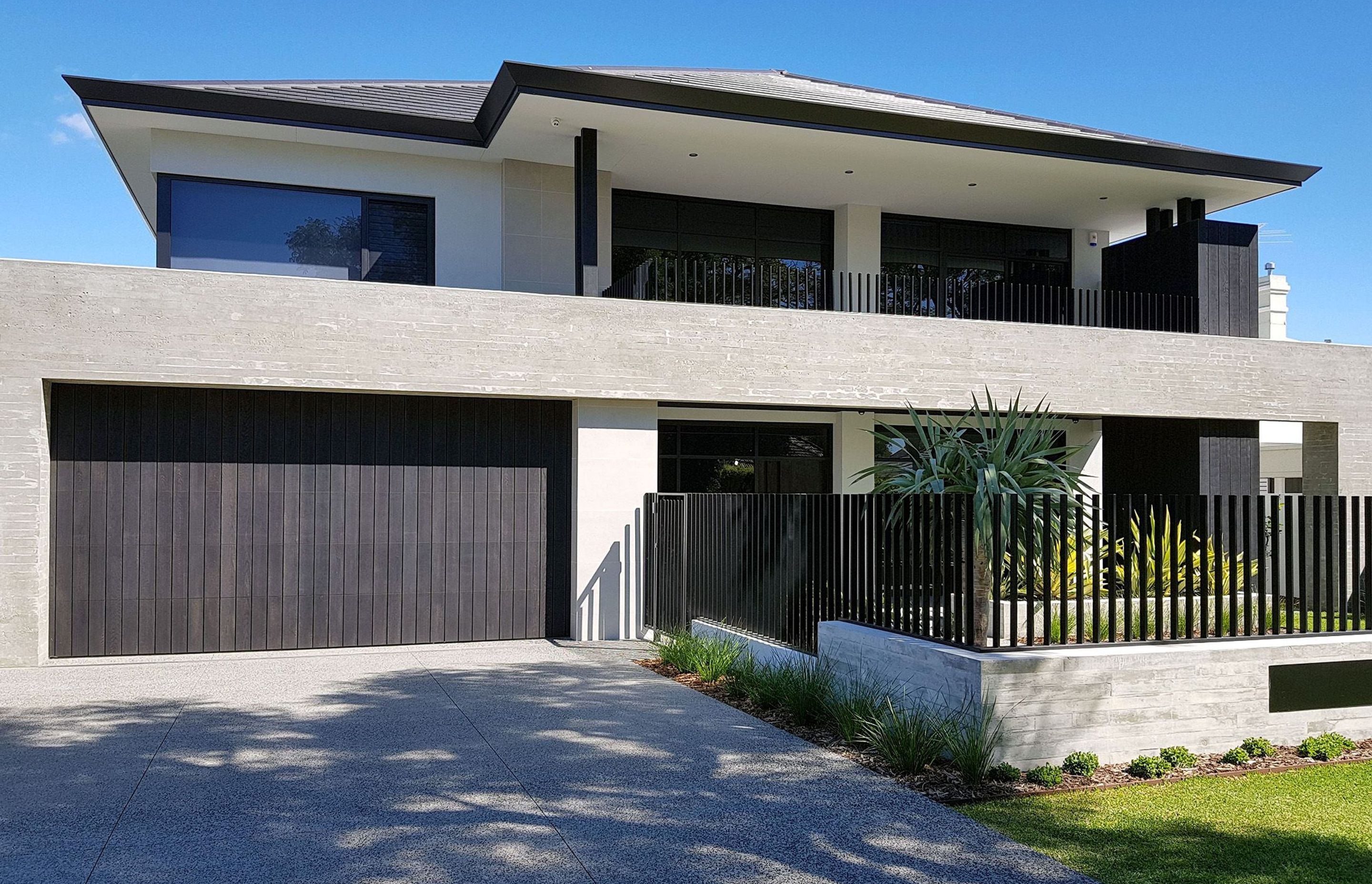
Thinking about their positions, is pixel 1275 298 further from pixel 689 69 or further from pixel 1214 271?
pixel 689 69

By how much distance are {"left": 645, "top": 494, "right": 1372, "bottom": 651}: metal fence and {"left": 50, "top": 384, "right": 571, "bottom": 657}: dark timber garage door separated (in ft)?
14.3

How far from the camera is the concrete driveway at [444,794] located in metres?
5.47

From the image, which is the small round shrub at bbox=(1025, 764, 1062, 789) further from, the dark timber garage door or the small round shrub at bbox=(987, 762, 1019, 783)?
the dark timber garage door

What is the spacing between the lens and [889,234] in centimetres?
1977

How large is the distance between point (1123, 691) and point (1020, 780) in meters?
1.12

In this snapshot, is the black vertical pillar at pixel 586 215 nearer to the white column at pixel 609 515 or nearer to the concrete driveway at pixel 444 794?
the white column at pixel 609 515

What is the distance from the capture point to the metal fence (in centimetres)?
784

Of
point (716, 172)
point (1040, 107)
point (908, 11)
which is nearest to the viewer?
point (716, 172)

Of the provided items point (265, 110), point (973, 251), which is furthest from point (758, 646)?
point (973, 251)

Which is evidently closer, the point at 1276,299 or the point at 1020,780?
the point at 1020,780

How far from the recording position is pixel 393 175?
1564 cm

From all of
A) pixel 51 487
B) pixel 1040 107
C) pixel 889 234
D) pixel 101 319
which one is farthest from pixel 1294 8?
pixel 51 487

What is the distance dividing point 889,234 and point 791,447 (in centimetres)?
468

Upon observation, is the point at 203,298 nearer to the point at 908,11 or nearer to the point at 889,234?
the point at 889,234
